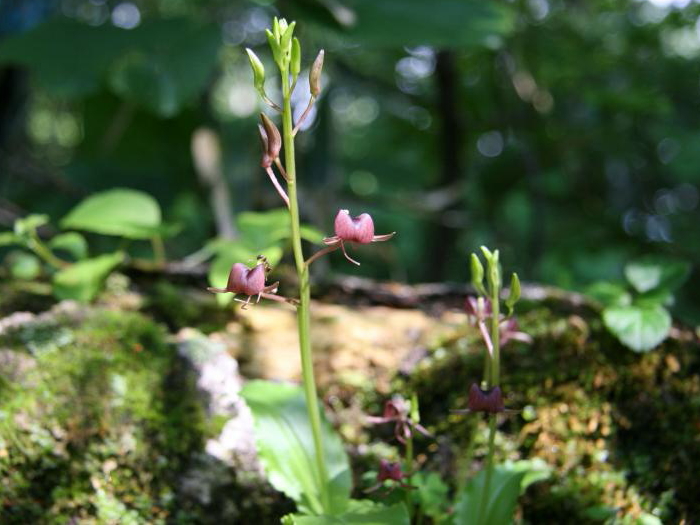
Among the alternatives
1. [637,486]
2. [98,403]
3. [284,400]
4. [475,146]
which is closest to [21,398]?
[98,403]

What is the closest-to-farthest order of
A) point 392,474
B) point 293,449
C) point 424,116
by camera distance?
1. point 392,474
2. point 293,449
3. point 424,116

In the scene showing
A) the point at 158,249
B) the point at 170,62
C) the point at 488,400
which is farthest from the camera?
the point at 170,62

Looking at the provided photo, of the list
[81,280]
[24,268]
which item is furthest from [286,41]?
[24,268]

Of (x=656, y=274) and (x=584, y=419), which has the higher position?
(x=656, y=274)

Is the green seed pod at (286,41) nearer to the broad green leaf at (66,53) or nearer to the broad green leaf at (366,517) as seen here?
the broad green leaf at (366,517)

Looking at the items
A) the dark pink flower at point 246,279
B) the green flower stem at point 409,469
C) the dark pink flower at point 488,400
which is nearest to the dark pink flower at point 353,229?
the dark pink flower at point 246,279

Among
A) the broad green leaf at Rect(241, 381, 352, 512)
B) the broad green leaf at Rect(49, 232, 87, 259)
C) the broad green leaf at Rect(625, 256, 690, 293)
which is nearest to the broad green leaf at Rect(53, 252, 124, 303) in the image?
the broad green leaf at Rect(49, 232, 87, 259)

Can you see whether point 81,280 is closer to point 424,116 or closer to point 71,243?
point 71,243
